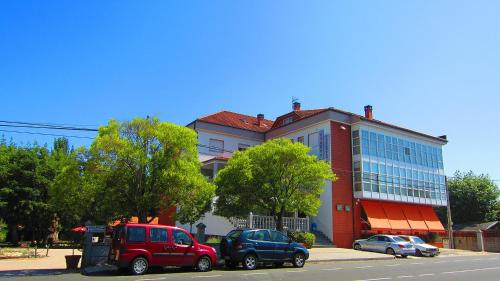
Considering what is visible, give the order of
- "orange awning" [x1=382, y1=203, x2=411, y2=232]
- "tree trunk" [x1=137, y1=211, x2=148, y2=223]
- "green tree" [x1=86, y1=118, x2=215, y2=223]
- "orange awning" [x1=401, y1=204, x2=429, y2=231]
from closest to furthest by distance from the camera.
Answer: "green tree" [x1=86, y1=118, x2=215, y2=223], "tree trunk" [x1=137, y1=211, x2=148, y2=223], "orange awning" [x1=382, y1=203, x2=411, y2=232], "orange awning" [x1=401, y1=204, x2=429, y2=231]

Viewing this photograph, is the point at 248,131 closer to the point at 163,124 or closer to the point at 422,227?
the point at 422,227

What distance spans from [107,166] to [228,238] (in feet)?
19.7

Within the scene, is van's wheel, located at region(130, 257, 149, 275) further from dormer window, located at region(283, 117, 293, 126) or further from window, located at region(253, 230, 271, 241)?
dormer window, located at region(283, 117, 293, 126)

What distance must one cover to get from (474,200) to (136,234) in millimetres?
46696

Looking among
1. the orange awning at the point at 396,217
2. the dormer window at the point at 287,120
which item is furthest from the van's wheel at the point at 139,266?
the dormer window at the point at 287,120

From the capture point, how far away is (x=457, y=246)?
40.0 m

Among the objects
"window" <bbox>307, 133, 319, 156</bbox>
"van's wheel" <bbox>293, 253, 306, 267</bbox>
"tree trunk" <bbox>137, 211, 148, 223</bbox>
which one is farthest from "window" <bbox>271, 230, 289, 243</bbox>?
"window" <bbox>307, 133, 319, 156</bbox>

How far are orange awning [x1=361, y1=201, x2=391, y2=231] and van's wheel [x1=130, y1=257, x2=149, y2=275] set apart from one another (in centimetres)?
2258

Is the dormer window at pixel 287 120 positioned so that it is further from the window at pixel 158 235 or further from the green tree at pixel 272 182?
the window at pixel 158 235

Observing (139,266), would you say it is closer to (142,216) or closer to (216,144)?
(142,216)

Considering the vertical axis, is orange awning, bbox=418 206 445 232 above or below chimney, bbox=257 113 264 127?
below

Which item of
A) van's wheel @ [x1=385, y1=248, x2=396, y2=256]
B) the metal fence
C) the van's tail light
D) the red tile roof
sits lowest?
van's wheel @ [x1=385, y1=248, x2=396, y2=256]

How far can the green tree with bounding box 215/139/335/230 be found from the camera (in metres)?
23.8

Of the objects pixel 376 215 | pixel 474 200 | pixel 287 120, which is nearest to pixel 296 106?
pixel 287 120
